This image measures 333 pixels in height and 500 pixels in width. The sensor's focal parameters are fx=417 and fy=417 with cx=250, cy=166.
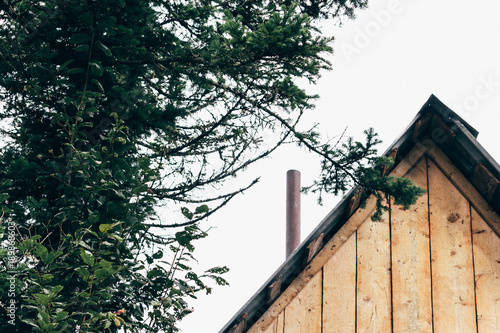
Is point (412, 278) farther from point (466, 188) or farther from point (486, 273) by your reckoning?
point (466, 188)

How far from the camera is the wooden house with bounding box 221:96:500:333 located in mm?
3947

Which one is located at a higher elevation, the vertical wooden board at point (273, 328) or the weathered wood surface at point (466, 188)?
the weathered wood surface at point (466, 188)

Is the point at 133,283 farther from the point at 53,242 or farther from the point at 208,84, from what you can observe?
the point at 208,84

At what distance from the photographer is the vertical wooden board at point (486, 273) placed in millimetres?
3902

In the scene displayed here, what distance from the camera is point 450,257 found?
4.16 m

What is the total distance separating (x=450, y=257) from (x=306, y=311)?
1545 millimetres

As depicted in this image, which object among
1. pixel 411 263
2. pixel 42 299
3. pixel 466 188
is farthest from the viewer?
pixel 466 188

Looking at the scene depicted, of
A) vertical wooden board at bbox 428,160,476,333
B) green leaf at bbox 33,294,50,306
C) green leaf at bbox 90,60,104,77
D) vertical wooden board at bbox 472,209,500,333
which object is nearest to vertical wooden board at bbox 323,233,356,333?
vertical wooden board at bbox 428,160,476,333

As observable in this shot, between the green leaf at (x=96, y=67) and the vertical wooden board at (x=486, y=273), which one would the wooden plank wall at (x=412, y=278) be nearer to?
the vertical wooden board at (x=486, y=273)

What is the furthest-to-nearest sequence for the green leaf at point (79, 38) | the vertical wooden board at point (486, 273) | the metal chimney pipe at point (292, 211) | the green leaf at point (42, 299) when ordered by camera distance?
the metal chimney pipe at point (292, 211) → the vertical wooden board at point (486, 273) → the green leaf at point (79, 38) → the green leaf at point (42, 299)

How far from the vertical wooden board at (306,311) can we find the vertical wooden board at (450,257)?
3.64 feet

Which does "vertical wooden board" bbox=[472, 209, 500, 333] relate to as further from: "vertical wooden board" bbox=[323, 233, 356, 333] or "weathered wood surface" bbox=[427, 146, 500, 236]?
"vertical wooden board" bbox=[323, 233, 356, 333]

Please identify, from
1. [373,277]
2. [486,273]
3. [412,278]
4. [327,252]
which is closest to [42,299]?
[327,252]

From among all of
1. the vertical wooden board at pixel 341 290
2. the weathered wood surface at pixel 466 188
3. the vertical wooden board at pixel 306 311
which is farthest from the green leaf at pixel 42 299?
the weathered wood surface at pixel 466 188
